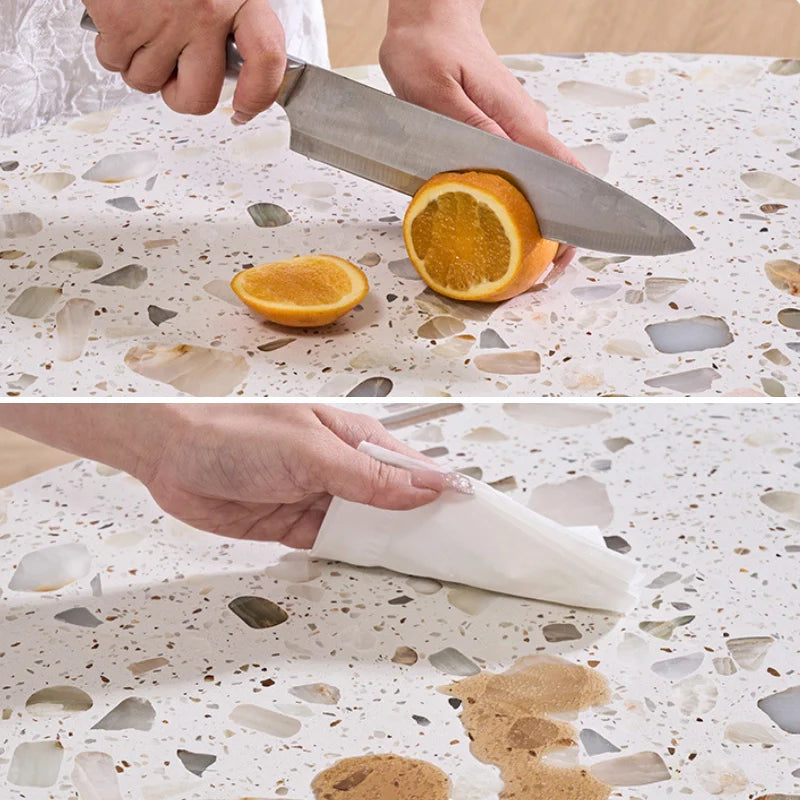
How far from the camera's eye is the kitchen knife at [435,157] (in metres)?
0.73

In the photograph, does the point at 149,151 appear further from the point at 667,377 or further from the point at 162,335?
the point at 667,377

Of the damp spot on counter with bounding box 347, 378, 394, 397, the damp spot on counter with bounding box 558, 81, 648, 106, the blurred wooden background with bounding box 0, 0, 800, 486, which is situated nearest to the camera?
the damp spot on counter with bounding box 347, 378, 394, 397

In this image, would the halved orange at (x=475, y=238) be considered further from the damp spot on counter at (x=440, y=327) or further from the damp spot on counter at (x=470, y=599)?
the damp spot on counter at (x=470, y=599)

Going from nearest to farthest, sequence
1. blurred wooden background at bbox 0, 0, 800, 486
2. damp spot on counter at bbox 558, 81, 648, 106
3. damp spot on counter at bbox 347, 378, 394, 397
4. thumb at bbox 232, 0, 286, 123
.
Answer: damp spot on counter at bbox 347, 378, 394, 397
thumb at bbox 232, 0, 286, 123
damp spot on counter at bbox 558, 81, 648, 106
blurred wooden background at bbox 0, 0, 800, 486

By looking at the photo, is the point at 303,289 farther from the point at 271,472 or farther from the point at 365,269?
the point at 271,472

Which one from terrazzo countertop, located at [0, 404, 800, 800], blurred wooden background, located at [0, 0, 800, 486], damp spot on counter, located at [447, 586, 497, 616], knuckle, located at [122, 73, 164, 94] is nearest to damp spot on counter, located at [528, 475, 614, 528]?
terrazzo countertop, located at [0, 404, 800, 800]

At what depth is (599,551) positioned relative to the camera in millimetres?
854

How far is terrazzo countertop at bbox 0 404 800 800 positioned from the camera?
73 centimetres

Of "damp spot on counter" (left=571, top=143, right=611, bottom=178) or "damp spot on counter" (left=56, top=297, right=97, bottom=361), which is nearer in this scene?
"damp spot on counter" (left=56, top=297, right=97, bottom=361)

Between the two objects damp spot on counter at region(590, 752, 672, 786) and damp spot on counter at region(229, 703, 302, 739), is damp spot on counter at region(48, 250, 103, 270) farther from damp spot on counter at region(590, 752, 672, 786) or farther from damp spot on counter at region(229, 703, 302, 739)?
damp spot on counter at region(590, 752, 672, 786)

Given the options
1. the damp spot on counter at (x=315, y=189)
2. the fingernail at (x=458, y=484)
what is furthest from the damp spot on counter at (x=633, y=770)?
the damp spot on counter at (x=315, y=189)

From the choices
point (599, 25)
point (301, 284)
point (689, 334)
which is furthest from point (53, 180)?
point (599, 25)

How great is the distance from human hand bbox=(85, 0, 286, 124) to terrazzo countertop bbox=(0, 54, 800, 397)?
69 millimetres

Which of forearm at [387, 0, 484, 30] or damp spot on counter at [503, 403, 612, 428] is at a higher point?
forearm at [387, 0, 484, 30]
